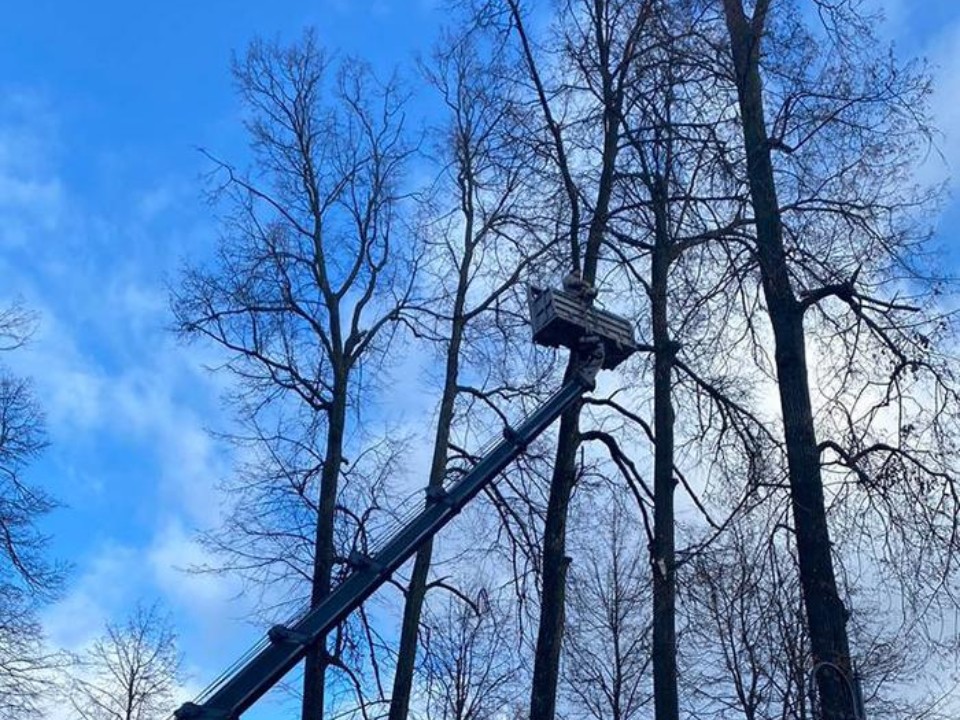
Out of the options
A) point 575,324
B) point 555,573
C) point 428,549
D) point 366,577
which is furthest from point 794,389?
point 428,549

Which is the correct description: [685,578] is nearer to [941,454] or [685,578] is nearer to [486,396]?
[941,454]

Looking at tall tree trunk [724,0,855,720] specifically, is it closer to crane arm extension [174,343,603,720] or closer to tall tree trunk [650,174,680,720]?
tall tree trunk [650,174,680,720]

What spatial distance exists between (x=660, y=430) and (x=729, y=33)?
12.2 ft

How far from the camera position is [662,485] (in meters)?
10.7

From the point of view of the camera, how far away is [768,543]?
884 centimetres

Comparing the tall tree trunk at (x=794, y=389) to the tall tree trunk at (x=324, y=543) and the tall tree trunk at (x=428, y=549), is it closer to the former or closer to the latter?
the tall tree trunk at (x=428, y=549)

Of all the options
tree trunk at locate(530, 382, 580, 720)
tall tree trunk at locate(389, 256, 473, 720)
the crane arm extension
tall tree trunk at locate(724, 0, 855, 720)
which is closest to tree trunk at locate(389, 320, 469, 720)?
tall tree trunk at locate(389, 256, 473, 720)

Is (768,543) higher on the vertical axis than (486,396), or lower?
lower

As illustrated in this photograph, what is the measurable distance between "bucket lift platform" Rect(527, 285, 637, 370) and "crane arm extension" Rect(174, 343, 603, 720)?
0.54ft

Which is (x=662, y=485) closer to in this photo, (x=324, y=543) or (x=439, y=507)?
(x=439, y=507)

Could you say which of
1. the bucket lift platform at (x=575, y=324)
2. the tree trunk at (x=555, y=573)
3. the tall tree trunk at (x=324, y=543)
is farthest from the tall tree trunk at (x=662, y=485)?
the tall tree trunk at (x=324, y=543)

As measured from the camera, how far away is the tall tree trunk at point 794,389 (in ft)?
26.4

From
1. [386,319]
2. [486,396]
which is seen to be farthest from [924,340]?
[386,319]

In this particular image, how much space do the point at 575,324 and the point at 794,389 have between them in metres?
2.09
